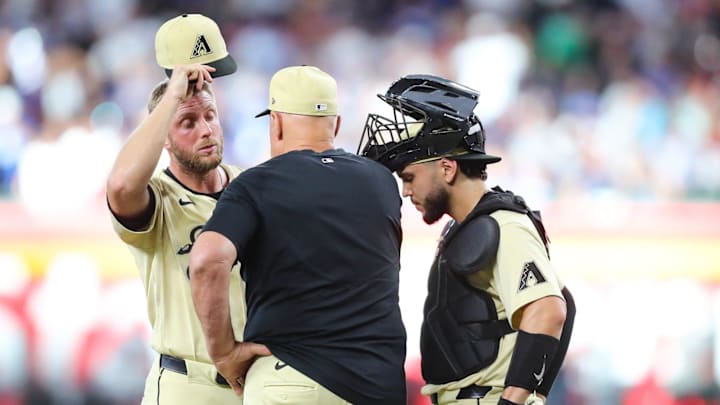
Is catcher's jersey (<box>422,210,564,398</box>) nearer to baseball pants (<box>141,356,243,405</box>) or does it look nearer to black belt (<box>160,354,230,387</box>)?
baseball pants (<box>141,356,243,405</box>)

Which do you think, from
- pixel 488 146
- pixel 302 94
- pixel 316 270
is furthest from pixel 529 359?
pixel 488 146

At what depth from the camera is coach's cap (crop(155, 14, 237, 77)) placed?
13.3 feet

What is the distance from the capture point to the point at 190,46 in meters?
4.05

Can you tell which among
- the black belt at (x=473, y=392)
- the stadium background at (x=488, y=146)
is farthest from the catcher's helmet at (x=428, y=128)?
the stadium background at (x=488, y=146)

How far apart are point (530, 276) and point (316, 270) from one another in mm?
651

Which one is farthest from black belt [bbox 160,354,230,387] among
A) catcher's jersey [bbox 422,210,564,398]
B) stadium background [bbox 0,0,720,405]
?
stadium background [bbox 0,0,720,405]

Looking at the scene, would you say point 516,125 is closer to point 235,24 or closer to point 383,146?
point 235,24

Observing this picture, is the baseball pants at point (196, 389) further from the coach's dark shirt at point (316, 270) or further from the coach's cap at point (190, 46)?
the coach's cap at point (190, 46)

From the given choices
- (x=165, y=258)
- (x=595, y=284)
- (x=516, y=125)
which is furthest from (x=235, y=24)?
(x=165, y=258)

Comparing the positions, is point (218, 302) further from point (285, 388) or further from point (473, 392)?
point (473, 392)

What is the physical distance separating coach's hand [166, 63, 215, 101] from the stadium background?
3.75 metres

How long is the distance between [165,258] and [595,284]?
4.56 metres

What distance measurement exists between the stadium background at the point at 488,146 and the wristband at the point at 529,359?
378 centimetres

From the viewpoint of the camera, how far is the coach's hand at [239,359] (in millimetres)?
3535
